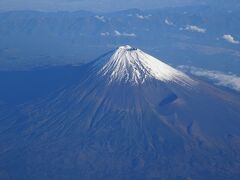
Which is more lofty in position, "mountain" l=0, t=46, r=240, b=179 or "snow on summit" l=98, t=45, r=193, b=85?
"snow on summit" l=98, t=45, r=193, b=85

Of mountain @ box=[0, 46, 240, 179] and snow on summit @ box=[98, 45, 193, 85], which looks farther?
snow on summit @ box=[98, 45, 193, 85]

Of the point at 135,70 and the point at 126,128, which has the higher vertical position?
the point at 135,70

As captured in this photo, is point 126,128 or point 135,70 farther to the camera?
point 135,70

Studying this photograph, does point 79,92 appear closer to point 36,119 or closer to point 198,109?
point 36,119

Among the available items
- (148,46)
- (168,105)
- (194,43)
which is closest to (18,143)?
(168,105)

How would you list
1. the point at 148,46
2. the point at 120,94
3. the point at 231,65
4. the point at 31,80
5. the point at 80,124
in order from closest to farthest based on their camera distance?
the point at 80,124 → the point at 120,94 → the point at 31,80 → the point at 231,65 → the point at 148,46
